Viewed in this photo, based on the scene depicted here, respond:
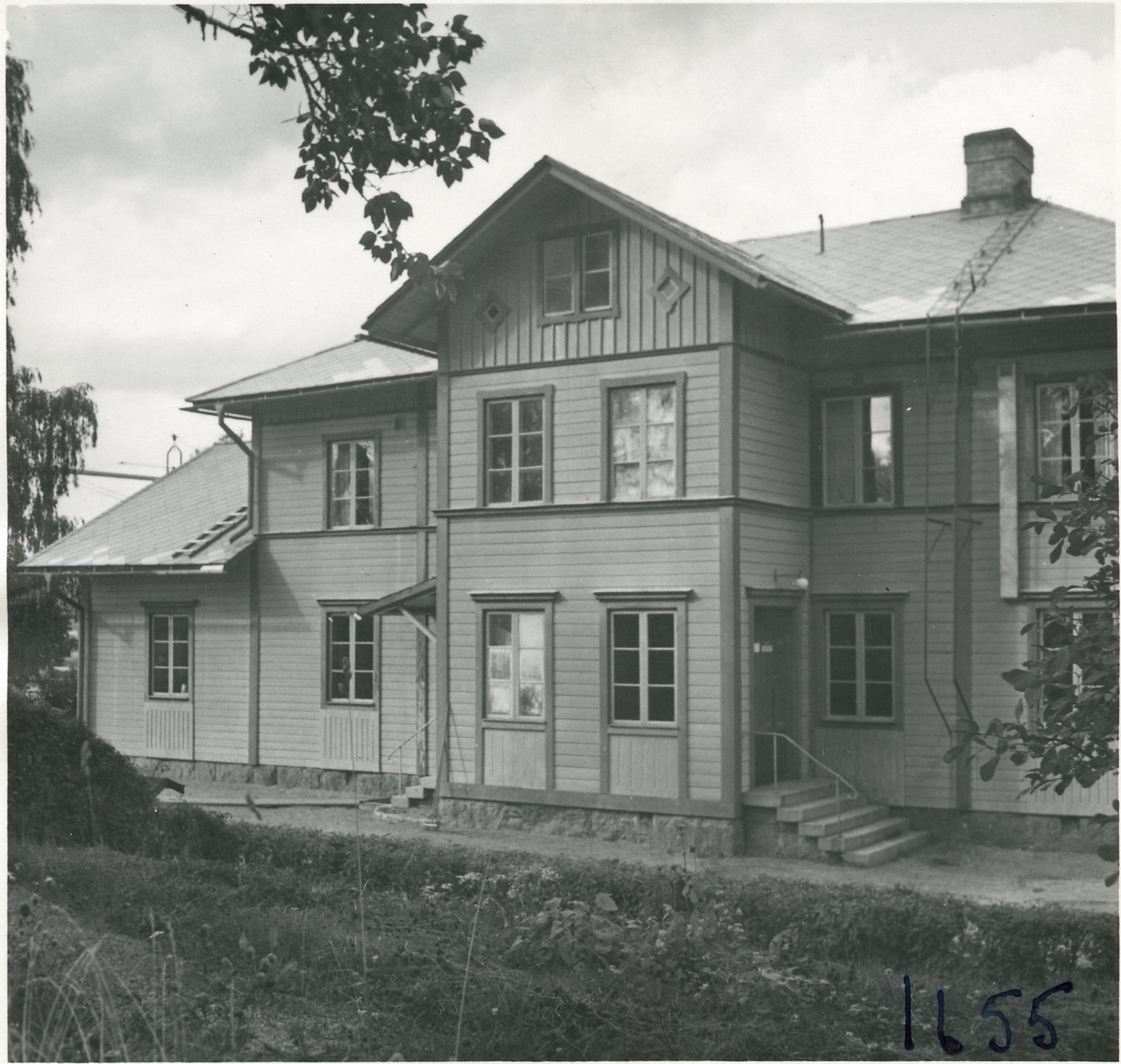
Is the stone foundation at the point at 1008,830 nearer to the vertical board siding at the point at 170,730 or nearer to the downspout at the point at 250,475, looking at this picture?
the vertical board siding at the point at 170,730

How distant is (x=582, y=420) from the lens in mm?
15875

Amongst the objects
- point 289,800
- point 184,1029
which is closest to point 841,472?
point 289,800

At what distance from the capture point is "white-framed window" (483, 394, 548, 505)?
16.2 m

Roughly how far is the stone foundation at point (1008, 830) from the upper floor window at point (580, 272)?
23.3ft

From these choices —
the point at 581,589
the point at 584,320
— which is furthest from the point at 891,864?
the point at 584,320

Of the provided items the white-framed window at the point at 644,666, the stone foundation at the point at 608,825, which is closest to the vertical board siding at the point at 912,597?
the white-framed window at the point at 644,666

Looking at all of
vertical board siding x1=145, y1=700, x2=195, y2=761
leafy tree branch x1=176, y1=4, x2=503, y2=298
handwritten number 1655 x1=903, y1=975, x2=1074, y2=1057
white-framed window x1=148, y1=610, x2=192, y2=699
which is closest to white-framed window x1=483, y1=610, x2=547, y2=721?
vertical board siding x1=145, y1=700, x2=195, y2=761

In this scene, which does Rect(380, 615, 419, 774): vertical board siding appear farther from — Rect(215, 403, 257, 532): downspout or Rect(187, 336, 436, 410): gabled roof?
Rect(187, 336, 436, 410): gabled roof

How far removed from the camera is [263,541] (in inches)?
794

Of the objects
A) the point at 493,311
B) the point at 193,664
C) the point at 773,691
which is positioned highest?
the point at 493,311

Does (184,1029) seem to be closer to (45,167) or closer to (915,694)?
(45,167)

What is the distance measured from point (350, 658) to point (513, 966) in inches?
473

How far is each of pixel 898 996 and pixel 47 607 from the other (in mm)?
7931

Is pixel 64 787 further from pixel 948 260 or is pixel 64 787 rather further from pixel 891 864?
pixel 948 260
